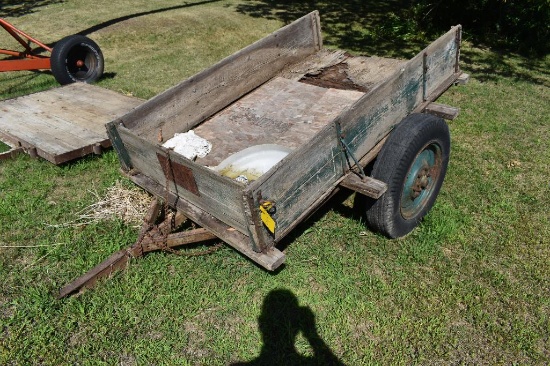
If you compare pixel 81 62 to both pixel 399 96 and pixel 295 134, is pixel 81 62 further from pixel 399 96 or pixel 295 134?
pixel 399 96

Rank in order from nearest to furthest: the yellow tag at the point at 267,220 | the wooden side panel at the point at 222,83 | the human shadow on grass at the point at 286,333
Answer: the yellow tag at the point at 267,220 < the human shadow on grass at the point at 286,333 < the wooden side panel at the point at 222,83

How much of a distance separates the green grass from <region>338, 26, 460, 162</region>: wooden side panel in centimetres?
91

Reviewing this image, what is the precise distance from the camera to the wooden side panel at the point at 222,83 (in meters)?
3.73

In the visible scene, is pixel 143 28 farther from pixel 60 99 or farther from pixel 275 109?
pixel 275 109

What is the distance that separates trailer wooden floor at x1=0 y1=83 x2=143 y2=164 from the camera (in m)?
4.84

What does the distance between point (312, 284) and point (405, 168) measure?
1121 mm

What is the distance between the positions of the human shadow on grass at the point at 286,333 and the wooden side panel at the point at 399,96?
122cm

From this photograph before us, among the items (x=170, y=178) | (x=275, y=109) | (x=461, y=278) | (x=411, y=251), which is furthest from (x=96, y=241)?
(x=461, y=278)

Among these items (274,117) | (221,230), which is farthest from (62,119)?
(221,230)

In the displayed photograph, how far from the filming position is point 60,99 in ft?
19.9

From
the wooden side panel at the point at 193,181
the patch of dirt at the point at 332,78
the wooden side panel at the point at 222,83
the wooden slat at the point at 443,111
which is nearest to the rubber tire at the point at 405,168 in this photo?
the wooden slat at the point at 443,111

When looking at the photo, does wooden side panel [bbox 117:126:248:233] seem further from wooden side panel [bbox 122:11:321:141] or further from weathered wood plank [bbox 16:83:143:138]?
weathered wood plank [bbox 16:83:143:138]

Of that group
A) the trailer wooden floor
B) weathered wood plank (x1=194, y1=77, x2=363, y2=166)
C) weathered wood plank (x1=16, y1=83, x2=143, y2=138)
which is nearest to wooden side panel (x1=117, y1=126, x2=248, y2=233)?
weathered wood plank (x1=194, y1=77, x2=363, y2=166)

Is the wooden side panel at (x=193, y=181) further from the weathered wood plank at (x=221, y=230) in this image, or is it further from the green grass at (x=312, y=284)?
the green grass at (x=312, y=284)
